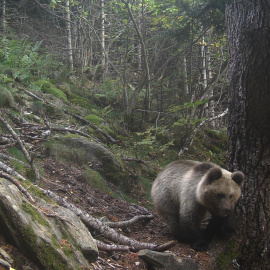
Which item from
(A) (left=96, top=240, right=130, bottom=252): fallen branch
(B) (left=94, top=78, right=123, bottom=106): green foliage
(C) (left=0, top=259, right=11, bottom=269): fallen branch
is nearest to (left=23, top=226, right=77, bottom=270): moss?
(C) (left=0, top=259, right=11, bottom=269): fallen branch

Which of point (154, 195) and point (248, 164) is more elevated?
point (248, 164)

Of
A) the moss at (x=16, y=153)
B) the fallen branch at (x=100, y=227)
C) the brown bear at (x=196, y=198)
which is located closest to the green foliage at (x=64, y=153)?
the moss at (x=16, y=153)

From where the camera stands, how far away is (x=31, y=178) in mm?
6254

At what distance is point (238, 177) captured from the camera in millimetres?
5145

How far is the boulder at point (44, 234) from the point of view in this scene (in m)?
3.22

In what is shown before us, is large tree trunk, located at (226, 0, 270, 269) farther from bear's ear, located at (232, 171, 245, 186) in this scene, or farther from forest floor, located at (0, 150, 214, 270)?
forest floor, located at (0, 150, 214, 270)

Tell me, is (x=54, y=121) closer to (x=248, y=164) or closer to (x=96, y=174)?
(x=96, y=174)

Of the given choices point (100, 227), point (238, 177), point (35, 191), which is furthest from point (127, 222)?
point (238, 177)

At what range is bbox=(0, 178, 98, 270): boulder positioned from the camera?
3.22m

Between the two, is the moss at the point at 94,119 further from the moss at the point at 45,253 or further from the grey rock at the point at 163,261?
the moss at the point at 45,253

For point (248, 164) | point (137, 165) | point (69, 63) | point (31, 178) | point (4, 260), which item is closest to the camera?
point (4, 260)

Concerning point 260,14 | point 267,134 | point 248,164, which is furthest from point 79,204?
point 260,14

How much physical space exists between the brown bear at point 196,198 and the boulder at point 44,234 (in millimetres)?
2319

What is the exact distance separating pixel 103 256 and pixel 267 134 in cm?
304
